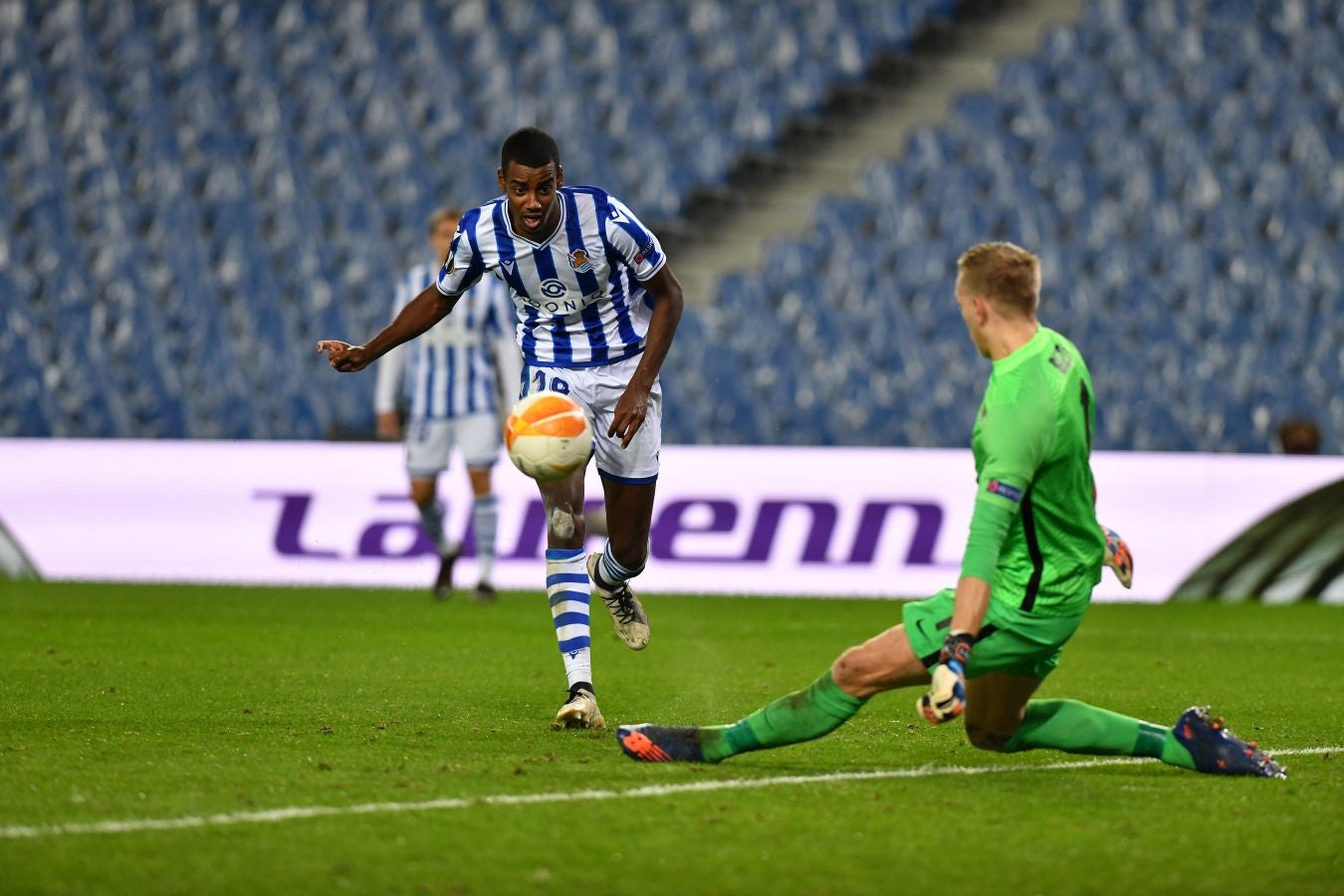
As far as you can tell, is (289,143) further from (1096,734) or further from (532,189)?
(1096,734)

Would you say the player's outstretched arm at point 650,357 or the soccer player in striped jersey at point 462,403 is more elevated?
the player's outstretched arm at point 650,357

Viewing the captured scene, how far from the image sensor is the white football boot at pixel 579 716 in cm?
563

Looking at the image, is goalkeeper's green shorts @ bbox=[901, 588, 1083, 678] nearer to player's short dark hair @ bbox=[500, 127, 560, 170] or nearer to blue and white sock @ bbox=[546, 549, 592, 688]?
blue and white sock @ bbox=[546, 549, 592, 688]

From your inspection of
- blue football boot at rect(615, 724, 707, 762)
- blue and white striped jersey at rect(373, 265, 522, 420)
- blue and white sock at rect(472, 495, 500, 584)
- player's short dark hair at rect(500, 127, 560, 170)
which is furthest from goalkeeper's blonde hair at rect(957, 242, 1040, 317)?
blue and white sock at rect(472, 495, 500, 584)

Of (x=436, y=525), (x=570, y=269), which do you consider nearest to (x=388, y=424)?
(x=436, y=525)

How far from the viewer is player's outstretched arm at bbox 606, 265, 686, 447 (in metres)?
5.76

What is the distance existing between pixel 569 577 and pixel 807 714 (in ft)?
5.14

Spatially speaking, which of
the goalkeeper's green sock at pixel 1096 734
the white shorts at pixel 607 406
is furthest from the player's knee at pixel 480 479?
the goalkeeper's green sock at pixel 1096 734

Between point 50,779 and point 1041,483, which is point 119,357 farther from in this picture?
point 1041,483

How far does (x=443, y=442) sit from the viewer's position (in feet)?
34.0

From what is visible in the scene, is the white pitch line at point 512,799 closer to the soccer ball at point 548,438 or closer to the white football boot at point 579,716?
the white football boot at point 579,716

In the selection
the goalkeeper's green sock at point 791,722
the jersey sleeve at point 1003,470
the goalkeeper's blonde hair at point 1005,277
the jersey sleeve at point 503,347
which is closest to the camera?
the jersey sleeve at point 1003,470

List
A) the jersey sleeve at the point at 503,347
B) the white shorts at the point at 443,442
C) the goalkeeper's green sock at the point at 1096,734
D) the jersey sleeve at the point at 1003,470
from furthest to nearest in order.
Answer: the jersey sleeve at the point at 503,347
the white shorts at the point at 443,442
the goalkeeper's green sock at the point at 1096,734
the jersey sleeve at the point at 1003,470

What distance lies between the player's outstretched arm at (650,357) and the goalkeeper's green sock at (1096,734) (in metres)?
1.68
